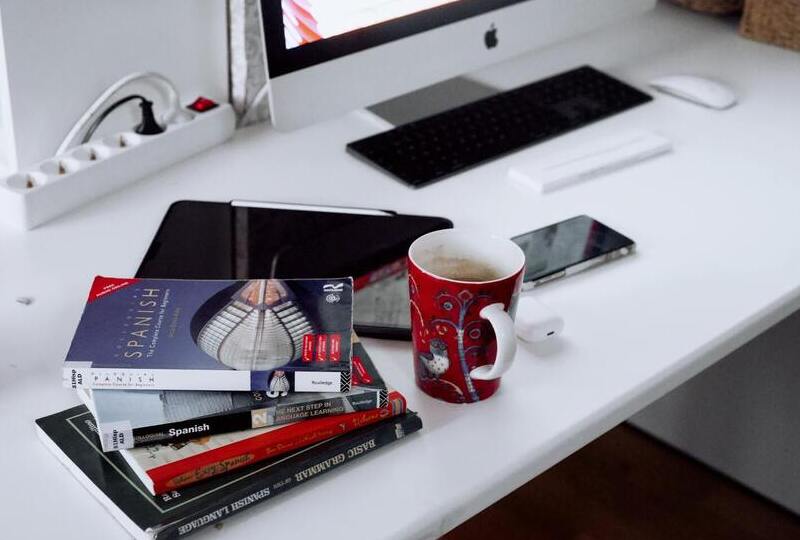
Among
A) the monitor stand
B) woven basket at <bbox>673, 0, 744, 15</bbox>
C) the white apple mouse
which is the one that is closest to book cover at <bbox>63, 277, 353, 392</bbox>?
the monitor stand

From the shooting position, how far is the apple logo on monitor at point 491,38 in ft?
3.78

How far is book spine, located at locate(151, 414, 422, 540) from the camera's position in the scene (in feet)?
2.00

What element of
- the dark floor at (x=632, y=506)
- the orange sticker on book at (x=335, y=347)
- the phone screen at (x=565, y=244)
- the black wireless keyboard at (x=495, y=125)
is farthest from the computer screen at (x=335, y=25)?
the dark floor at (x=632, y=506)

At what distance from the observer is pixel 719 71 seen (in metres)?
1.37

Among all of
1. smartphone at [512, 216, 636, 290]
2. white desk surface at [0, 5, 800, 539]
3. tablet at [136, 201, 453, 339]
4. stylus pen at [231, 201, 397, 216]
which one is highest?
stylus pen at [231, 201, 397, 216]

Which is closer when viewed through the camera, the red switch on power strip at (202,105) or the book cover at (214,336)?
the book cover at (214,336)

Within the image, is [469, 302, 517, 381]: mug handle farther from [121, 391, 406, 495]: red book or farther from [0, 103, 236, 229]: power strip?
[0, 103, 236, 229]: power strip

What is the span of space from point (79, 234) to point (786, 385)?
1.04m

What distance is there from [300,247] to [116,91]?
0.30m

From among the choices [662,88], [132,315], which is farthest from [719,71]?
[132,315]

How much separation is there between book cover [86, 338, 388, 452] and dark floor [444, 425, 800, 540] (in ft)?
3.02

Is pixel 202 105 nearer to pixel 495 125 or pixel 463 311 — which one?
pixel 495 125

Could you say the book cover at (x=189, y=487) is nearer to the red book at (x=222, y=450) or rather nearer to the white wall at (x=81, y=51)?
the red book at (x=222, y=450)

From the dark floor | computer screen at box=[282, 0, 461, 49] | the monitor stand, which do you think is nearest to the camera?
computer screen at box=[282, 0, 461, 49]
